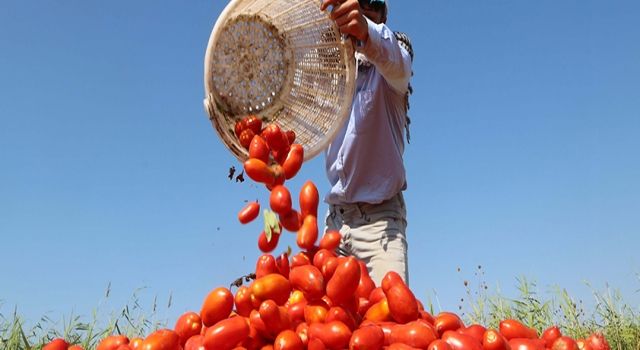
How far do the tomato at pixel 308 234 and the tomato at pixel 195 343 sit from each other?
1.52ft

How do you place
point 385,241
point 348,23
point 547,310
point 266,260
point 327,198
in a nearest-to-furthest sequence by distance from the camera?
point 266,260, point 348,23, point 385,241, point 327,198, point 547,310

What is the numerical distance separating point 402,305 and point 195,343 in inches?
23.5

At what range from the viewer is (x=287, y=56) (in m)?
2.96

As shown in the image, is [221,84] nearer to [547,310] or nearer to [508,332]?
[508,332]

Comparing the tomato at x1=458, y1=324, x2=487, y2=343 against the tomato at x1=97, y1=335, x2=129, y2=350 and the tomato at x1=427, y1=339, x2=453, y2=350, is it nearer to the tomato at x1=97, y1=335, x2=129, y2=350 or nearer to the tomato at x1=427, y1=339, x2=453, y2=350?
the tomato at x1=427, y1=339, x2=453, y2=350

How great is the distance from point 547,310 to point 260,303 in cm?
337

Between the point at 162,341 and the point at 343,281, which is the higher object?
the point at 343,281

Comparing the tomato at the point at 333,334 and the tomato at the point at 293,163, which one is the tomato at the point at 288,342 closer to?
the tomato at the point at 333,334

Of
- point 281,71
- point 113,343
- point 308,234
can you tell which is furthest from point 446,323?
point 281,71

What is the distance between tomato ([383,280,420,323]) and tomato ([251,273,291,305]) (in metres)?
0.31

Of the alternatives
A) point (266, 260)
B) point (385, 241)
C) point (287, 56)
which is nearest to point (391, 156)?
point (385, 241)

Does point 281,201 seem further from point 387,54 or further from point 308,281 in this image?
point 387,54

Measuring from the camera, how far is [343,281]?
5.74 feet

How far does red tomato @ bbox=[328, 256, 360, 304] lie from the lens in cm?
175
